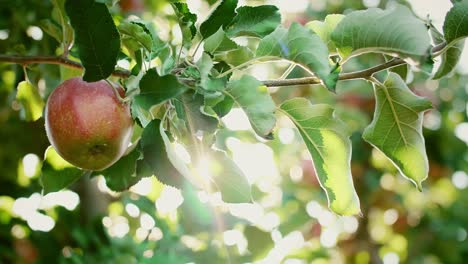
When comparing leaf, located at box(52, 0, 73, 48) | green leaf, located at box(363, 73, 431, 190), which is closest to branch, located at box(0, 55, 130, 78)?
leaf, located at box(52, 0, 73, 48)

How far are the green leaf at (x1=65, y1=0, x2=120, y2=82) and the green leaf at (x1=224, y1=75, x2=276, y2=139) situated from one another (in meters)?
0.17

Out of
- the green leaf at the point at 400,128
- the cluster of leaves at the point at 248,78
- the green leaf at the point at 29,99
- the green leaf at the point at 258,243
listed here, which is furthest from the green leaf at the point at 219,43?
the green leaf at the point at 258,243

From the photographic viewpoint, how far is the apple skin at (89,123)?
0.91m

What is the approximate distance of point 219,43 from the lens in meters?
0.88

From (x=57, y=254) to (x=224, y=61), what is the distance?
1354mm

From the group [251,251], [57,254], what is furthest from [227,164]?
[57,254]

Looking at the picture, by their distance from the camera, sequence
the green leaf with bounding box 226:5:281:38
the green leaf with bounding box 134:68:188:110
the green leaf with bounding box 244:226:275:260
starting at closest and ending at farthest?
the green leaf with bounding box 134:68:188:110, the green leaf with bounding box 226:5:281:38, the green leaf with bounding box 244:226:275:260

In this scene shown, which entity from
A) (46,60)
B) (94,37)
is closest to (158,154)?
(94,37)

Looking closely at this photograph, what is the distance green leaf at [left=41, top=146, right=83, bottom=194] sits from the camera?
1.09m

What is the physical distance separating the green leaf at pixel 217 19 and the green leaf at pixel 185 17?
0.7 inches

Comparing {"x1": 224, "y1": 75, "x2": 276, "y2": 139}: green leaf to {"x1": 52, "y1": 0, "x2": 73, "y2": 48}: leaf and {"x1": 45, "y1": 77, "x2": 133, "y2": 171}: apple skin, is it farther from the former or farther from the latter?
{"x1": 52, "y1": 0, "x2": 73, "y2": 48}: leaf

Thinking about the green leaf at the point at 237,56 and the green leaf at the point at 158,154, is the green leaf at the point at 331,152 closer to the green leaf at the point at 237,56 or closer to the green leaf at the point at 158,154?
the green leaf at the point at 237,56

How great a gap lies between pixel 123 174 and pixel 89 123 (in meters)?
0.18

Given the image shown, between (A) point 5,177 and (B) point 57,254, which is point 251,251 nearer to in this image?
(B) point 57,254
